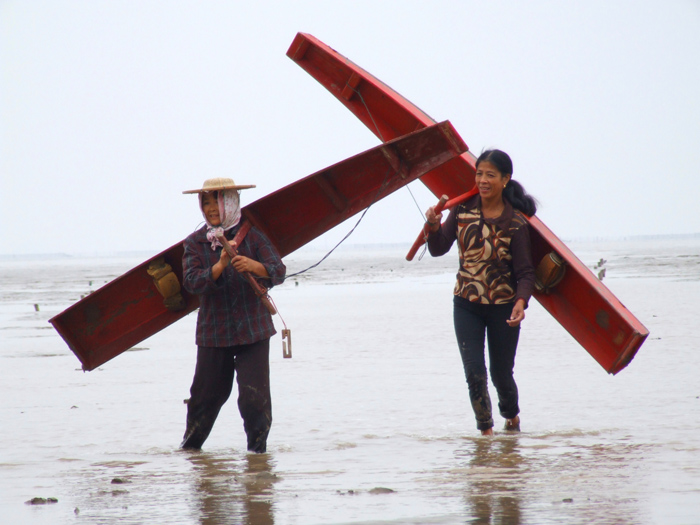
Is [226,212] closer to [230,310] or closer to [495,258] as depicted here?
[230,310]

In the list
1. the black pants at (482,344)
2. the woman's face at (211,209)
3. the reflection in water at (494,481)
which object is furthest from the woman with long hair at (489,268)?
the woman's face at (211,209)

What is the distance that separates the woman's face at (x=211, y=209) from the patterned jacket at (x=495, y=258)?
1.32m

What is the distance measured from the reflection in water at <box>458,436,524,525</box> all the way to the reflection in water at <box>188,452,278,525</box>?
87cm

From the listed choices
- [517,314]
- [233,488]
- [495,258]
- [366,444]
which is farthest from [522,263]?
[233,488]

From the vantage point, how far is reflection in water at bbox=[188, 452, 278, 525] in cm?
351

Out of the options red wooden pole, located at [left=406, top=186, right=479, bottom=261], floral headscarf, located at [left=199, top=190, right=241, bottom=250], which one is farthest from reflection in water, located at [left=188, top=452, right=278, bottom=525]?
red wooden pole, located at [left=406, top=186, right=479, bottom=261]

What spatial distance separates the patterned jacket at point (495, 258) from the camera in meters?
5.21

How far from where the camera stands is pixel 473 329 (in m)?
5.29

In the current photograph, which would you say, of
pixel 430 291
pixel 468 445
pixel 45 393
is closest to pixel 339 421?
pixel 468 445

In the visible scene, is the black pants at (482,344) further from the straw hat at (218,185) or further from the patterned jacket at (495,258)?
the straw hat at (218,185)

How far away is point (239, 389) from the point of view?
505 cm

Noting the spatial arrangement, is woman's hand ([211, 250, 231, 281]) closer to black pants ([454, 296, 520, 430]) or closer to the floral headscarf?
the floral headscarf

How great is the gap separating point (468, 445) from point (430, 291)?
62.5ft

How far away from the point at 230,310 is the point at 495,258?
164 cm
